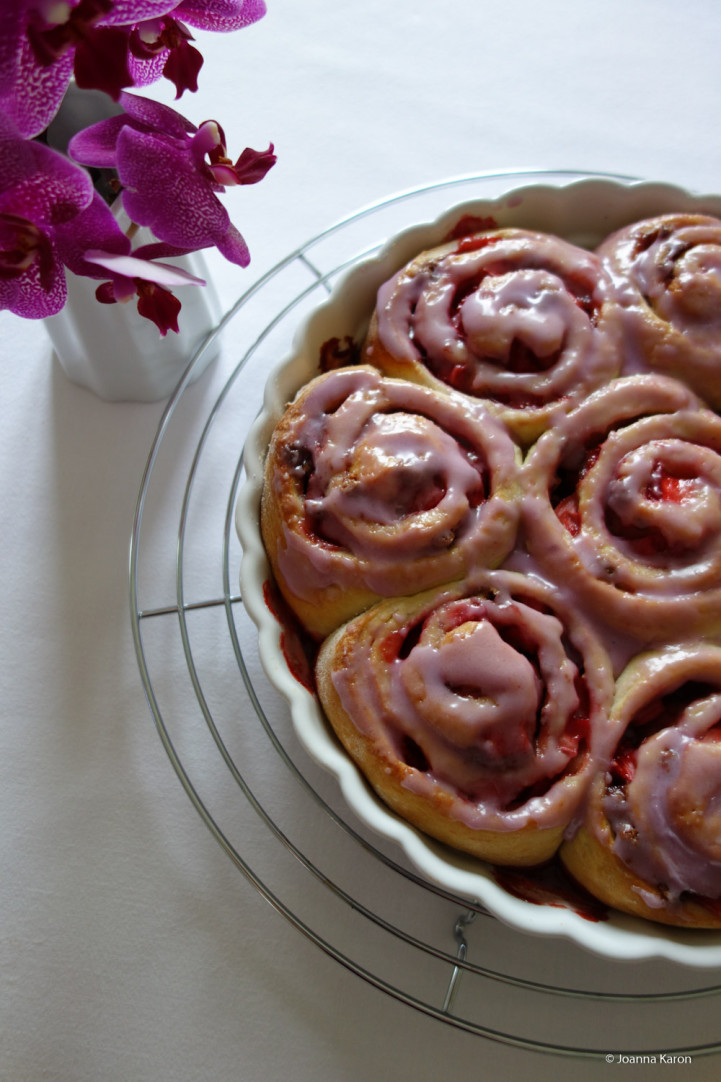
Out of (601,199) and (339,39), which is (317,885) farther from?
(339,39)

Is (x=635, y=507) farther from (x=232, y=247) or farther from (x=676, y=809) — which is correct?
(x=232, y=247)

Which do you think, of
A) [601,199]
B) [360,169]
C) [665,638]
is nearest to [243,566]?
[665,638]

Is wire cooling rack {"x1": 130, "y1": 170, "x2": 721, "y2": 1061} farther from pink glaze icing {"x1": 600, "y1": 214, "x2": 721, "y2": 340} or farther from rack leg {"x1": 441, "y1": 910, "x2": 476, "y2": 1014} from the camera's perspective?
pink glaze icing {"x1": 600, "y1": 214, "x2": 721, "y2": 340}

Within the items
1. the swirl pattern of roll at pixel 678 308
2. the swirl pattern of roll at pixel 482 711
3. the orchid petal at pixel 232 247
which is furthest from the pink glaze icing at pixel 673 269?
the orchid petal at pixel 232 247

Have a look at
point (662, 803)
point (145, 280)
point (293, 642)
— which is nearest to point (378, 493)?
point (293, 642)

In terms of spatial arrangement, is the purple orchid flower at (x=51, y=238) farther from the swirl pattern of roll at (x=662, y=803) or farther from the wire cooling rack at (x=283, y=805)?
the swirl pattern of roll at (x=662, y=803)

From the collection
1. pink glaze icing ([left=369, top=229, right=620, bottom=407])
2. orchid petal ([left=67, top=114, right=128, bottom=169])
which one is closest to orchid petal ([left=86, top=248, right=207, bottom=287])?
orchid petal ([left=67, top=114, right=128, bottom=169])

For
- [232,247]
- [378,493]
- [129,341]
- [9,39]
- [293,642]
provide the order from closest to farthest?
1. [9,39]
2. [232,247]
3. [378,493]
4. [293,642]
5. [129,341]
